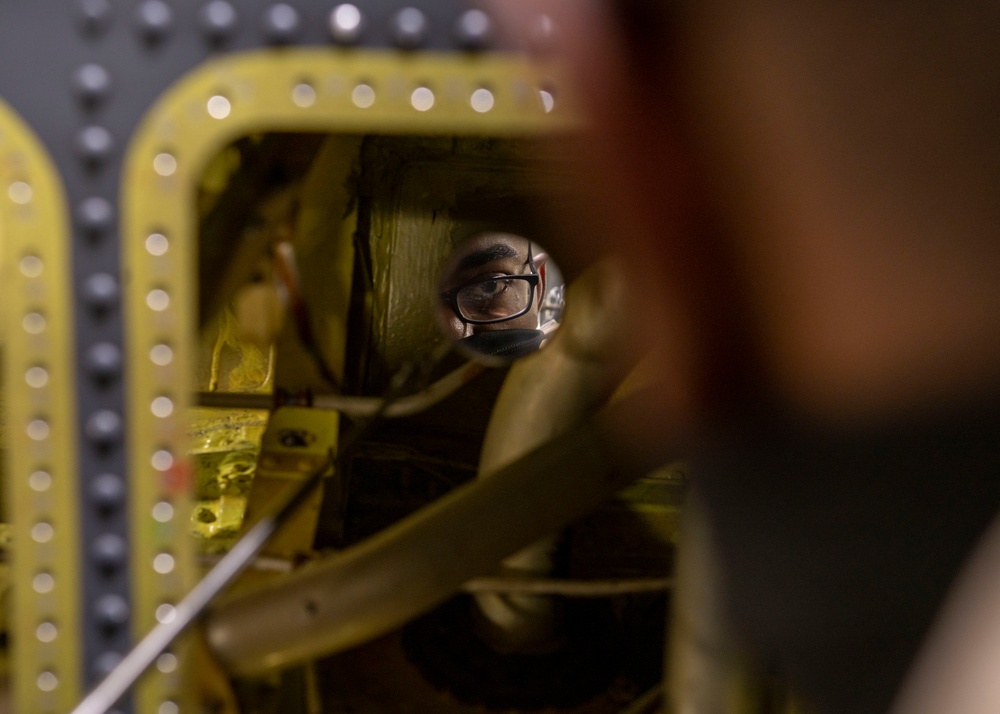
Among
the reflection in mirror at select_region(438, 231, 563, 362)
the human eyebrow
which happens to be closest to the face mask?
the reflection in mirror at select_region(438, 231, 563, 362)

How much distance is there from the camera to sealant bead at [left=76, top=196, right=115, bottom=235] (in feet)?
2.56

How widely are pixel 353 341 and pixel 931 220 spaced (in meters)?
1.72

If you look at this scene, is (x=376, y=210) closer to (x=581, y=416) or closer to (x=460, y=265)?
(x=460, y=265)

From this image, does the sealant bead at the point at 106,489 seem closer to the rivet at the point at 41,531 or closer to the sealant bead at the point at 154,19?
the rivet at the point at 41,531

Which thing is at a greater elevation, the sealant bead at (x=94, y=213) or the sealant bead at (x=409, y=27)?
the sealant bead at (x=409, y=27)

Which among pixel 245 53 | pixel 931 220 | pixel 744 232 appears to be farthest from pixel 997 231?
pixel 245 53

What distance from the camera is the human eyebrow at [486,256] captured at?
8.50ft

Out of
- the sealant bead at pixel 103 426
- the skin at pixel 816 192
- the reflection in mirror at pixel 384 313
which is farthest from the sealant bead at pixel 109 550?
the reflection in mirror at pixel 384 313

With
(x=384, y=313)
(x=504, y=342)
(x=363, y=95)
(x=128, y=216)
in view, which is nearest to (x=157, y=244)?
(x=128, y=216)

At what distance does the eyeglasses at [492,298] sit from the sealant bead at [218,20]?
6.03 ft

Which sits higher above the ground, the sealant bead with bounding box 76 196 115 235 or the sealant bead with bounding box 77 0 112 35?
the sealant bead with bounding box 77 0 112 35

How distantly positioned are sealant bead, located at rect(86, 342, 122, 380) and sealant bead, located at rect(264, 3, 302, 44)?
1.11 ft

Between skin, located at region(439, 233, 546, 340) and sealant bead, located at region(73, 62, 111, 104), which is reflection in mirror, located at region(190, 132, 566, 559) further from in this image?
sealant bead, located at region(73, 62, 111, 104)

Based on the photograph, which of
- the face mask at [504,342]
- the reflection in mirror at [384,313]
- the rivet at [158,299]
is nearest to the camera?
the rivet at [158,299]
